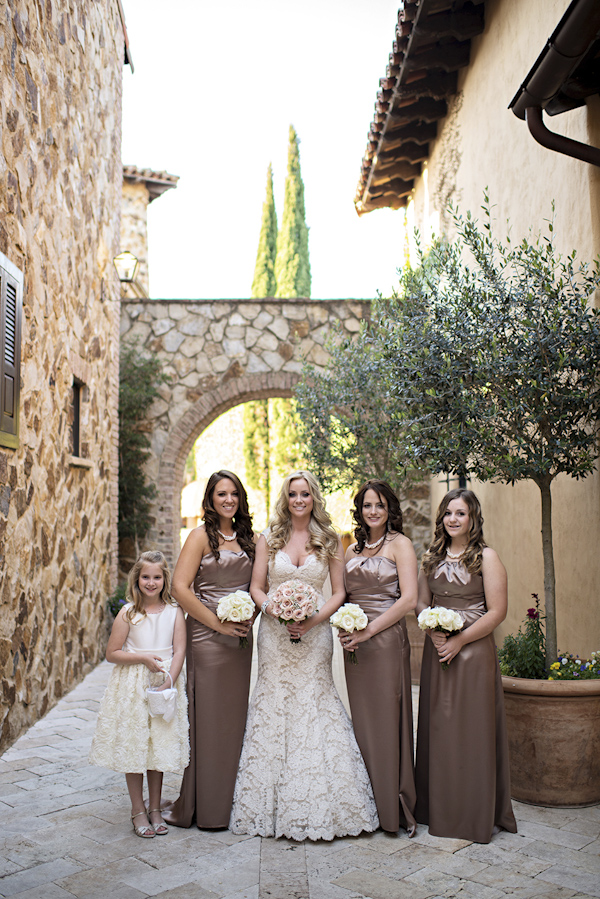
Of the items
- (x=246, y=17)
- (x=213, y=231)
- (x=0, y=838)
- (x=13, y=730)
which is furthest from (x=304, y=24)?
(x=213, y=231)

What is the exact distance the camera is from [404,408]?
5.17m

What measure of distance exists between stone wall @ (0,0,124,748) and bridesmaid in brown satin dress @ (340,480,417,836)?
2510 mm

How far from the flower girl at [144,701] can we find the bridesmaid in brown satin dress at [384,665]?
889 mm

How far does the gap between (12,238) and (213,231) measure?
4512 cm

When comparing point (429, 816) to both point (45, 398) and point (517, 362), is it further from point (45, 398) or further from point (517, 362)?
point (45, 398)

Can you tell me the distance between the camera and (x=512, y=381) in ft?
14.6

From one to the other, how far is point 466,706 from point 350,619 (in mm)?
728

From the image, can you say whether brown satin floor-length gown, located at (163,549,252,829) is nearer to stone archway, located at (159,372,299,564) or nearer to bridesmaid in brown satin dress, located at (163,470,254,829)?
bridesmaid in brown satin dress, located at (163,470,254,829)

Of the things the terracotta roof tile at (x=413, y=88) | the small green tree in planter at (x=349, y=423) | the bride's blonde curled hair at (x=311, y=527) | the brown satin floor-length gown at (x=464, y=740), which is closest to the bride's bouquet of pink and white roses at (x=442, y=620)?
the brown satin floor-length gown at (x=464, y=740)

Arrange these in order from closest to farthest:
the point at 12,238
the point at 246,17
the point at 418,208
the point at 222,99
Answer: the point at 12,238
the point at 418,208
the point at 246,17
the point at 222,99

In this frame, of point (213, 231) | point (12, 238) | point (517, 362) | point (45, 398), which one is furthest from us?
point (213, 231)

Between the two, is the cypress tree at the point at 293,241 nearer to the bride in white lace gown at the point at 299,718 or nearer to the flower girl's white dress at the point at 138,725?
the bride in white lace gown at the point at 299,718

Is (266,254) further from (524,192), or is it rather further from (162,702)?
(162,702)

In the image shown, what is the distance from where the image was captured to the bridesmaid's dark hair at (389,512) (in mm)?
3988
